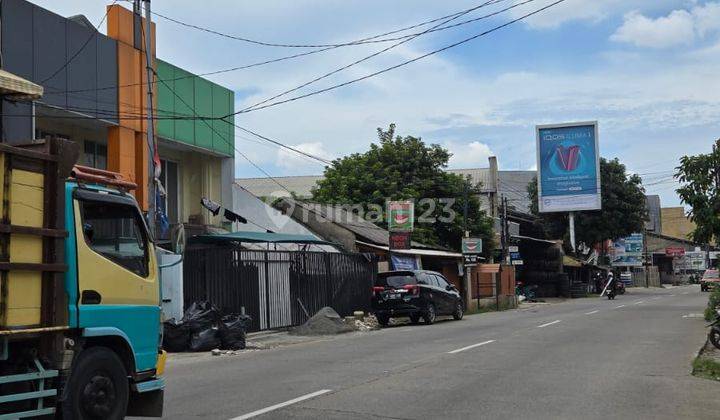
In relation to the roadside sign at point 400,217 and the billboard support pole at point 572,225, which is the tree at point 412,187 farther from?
the billboard support pole at point 572,225

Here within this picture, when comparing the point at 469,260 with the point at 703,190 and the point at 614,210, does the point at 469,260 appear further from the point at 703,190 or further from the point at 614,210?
the point at 614,210

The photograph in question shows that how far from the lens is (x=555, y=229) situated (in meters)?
54.9

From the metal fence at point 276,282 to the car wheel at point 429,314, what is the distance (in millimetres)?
2942

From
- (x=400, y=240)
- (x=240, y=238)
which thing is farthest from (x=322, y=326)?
(x=400, y=240)

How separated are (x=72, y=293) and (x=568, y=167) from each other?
48.6 m

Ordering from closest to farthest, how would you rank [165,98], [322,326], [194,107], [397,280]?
[322,326], [165,98], [194,107], [397,280]

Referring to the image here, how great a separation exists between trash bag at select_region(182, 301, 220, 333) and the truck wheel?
933 centimetres

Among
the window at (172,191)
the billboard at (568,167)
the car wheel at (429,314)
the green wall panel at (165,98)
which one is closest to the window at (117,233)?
the green wall panel at (165,98)

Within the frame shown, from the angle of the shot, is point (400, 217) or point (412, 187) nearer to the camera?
point (400, 217)

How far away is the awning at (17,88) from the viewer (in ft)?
17.7

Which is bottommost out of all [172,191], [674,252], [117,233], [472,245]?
[674,252]

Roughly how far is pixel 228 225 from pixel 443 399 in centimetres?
1732

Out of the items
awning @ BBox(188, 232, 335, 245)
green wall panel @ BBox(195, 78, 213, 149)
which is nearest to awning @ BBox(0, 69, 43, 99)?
awning @ BBox(188, 232, 335, 245)

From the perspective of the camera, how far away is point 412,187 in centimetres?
3788
